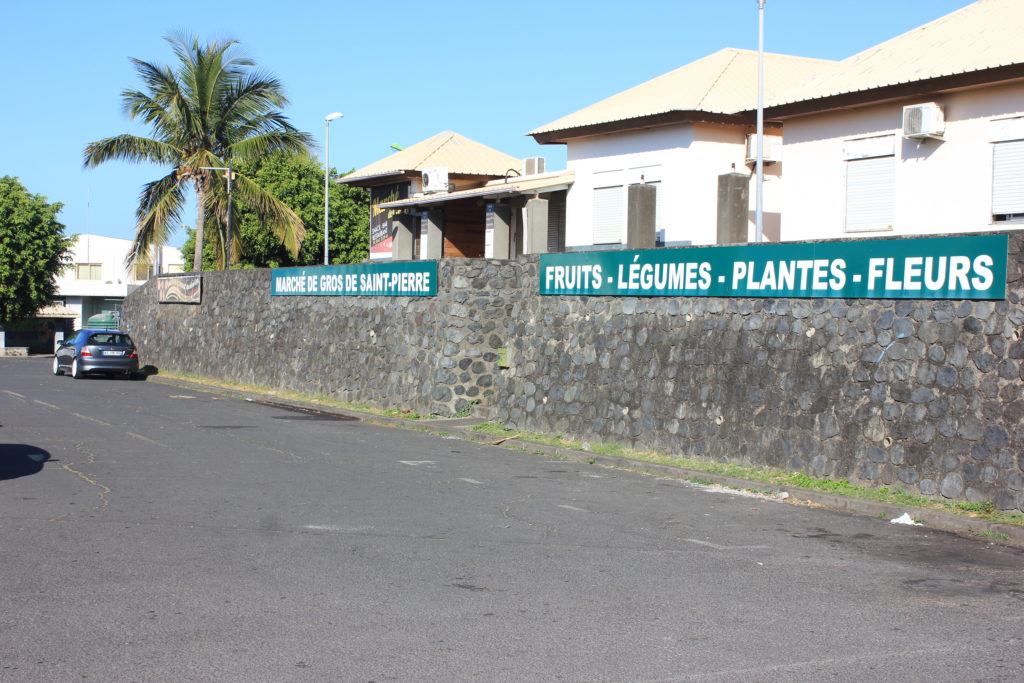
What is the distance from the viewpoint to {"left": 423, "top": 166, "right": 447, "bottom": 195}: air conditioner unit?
3494 centimetres

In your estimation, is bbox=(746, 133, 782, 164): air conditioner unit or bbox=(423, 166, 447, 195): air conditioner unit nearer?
bbox=(746, 133, 782, 164): air conditioner unit

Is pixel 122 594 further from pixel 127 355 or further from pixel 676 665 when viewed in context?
pixel 127 355

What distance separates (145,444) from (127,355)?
61.1 ft

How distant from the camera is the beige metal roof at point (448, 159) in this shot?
38531 millimetres

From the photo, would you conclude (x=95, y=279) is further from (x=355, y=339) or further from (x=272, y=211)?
(x=355, y=339)

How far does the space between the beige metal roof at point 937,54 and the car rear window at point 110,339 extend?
21.3 m

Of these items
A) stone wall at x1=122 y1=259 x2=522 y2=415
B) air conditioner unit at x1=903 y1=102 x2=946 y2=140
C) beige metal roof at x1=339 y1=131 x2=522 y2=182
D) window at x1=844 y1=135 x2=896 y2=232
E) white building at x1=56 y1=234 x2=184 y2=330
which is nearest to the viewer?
air conditioner unit at x1=903 y1=102 x2=946 y2=140

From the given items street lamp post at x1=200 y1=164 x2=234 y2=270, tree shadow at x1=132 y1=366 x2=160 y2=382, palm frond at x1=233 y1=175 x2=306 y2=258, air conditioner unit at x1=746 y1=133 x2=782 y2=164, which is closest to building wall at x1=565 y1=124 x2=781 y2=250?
air conditioner unit at x1=746 y1=133 x2=782 y2=164

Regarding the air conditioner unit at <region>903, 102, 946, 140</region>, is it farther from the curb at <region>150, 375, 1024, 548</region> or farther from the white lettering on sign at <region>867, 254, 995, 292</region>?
the curb at <region>150, 375, 1024, 548</region>

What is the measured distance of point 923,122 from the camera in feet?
62.3

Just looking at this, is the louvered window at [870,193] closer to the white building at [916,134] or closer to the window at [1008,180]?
the white building at [916,134]

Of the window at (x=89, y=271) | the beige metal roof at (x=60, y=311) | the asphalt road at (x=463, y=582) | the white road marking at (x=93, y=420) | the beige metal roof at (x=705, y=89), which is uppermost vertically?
the beige metal roof at (x=705, y=89)

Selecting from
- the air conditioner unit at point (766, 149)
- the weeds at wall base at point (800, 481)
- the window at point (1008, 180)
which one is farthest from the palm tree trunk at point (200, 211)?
the window at point (1008, 180)

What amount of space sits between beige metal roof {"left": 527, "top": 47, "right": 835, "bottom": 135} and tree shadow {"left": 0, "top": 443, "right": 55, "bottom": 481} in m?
15.8
